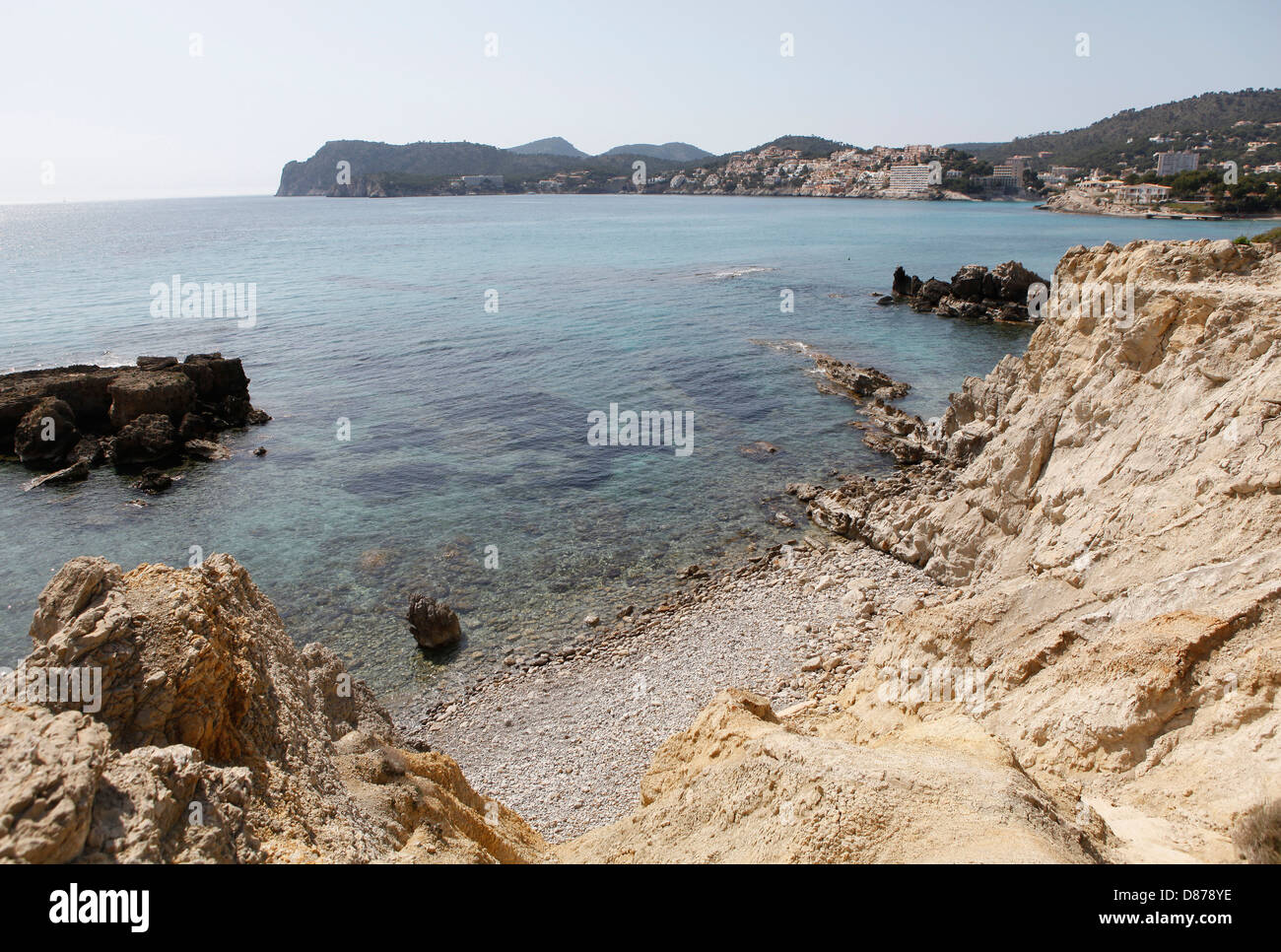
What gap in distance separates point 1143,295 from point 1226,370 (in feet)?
10.8

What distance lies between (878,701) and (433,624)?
39.1 ft

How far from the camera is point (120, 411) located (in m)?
33.9

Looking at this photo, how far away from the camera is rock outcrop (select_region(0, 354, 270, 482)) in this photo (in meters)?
31.8

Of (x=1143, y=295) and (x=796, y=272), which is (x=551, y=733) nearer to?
(x=1143, y=295)

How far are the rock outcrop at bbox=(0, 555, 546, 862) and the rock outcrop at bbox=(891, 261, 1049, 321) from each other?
63001mm

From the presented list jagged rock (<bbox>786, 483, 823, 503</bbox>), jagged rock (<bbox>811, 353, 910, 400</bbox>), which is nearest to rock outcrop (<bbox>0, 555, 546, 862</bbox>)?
jagged rock (<bbox>786, 483, 823, 503</bbox>)

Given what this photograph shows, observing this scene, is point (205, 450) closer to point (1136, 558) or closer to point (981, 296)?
point (1136, 558)

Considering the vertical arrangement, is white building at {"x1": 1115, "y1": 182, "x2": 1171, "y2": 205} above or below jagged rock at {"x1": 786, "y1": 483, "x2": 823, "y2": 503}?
above

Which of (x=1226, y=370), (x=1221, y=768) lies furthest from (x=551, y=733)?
(x=1226, y=370)

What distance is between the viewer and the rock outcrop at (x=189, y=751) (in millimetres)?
4648

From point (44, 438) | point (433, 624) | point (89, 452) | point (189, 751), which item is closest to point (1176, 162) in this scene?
point (433, 624)

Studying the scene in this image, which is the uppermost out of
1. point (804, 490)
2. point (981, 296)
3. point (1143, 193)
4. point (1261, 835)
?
point (1143, 193)

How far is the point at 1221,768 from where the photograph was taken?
24.3 ft

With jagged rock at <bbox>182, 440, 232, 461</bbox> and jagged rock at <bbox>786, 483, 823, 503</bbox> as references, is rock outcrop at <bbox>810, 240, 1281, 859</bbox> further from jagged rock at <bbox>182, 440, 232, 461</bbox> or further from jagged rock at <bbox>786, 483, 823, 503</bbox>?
jagged rock at <bbox>182, 440, 232, 461</bbox>
